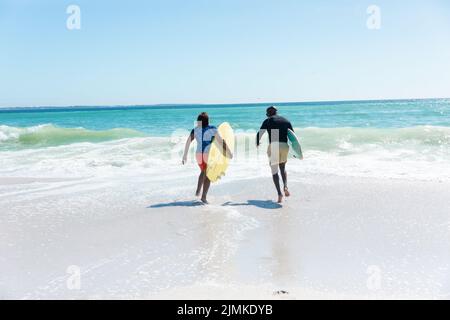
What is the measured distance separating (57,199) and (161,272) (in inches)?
164

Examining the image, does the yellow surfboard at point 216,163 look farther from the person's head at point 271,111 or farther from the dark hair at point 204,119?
the person's head at point 271,111

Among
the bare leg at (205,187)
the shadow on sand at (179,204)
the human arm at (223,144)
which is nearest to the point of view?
the shadow on sand at (179,204)

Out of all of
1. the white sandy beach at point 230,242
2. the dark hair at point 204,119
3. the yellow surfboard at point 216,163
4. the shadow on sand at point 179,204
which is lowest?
the white sandy beach at point 230,242

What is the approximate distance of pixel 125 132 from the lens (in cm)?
2780

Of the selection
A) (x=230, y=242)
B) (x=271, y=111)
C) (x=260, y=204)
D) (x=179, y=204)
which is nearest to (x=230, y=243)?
(x=230, y=242)

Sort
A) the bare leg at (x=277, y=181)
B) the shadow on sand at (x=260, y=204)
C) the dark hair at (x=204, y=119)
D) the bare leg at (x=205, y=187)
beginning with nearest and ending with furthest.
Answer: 1. the shadow on sand at (x=260, y=204)
2. the bare leg at (x=277, y=181)
3. the bare leg at (x=205, y=187)
4. the dark hair at (x=204, y=119)

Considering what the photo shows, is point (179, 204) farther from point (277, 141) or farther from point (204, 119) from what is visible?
point (277, 141)

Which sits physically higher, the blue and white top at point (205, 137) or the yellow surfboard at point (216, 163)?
the blue and white top at point (205, 137)

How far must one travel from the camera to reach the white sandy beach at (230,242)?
12.3 ft

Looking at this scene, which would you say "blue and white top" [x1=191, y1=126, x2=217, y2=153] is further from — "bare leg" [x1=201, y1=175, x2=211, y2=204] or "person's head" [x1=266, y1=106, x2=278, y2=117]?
"person's head" [x1=266, y1=106, x2=278, y2=117]

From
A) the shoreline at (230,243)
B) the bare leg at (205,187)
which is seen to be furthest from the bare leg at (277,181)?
the bare leg at (205,187)

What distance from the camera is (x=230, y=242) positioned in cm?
502

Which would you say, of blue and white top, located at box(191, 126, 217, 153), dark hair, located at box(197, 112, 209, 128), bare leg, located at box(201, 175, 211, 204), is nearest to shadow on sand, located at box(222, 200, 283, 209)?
bare leg, located at box(201, 175, 211, 204)

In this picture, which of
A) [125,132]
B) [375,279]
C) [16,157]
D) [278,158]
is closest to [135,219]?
[278,158]
